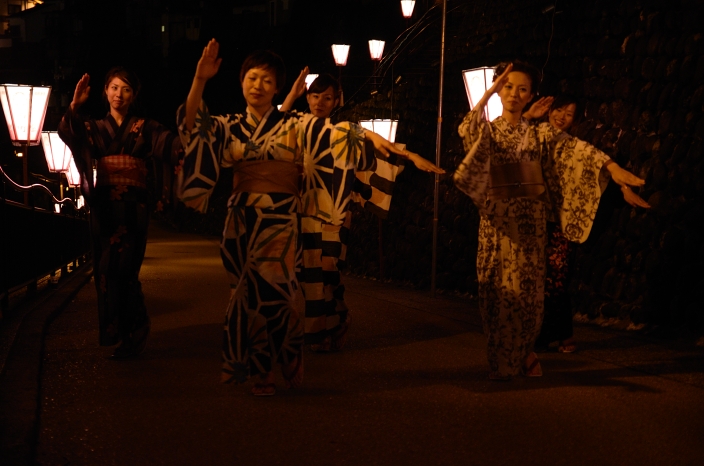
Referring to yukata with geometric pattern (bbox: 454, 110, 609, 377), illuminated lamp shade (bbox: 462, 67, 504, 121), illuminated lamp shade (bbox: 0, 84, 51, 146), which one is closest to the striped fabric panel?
yukata with geometric pattern (bbox: 454, 110, 609, 377)

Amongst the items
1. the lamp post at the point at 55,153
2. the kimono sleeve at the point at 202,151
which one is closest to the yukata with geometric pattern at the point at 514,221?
the kimono sleeve at the point at 202,151

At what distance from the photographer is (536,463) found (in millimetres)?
4340

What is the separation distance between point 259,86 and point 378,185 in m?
2.40

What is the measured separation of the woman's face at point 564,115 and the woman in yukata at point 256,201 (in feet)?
8.12

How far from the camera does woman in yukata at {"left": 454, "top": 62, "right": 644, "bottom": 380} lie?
6.37 meters

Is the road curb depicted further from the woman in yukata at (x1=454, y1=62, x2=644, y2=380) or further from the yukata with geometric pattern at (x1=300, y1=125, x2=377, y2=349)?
the woman in yukata at (x1=454, y1=62, x2=644, y2=380)

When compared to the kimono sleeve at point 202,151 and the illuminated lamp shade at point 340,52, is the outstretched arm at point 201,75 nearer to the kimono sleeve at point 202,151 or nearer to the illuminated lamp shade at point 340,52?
the kimono sleeve at point 202,151

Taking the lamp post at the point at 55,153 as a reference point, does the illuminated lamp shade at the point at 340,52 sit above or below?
above

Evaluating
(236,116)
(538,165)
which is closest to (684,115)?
(538,165)

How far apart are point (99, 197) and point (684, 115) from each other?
5544 mm

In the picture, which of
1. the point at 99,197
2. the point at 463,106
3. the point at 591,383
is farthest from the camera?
the point at 463,106

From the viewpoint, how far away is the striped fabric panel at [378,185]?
7.99m

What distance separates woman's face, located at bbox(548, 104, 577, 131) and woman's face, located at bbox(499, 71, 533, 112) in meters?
1.46

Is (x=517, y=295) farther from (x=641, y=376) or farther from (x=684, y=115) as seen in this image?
(x=684, y=115)
